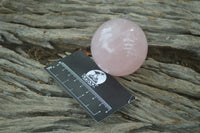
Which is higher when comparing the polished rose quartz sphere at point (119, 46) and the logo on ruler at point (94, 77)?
the polished rose quartz sphere at point (119, 46)

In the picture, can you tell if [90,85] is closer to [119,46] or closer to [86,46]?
[119,46]

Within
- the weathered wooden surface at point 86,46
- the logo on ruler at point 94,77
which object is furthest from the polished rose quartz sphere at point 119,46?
the weathered wooden surface at point 86,46

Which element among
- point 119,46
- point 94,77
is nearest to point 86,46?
point 94,77

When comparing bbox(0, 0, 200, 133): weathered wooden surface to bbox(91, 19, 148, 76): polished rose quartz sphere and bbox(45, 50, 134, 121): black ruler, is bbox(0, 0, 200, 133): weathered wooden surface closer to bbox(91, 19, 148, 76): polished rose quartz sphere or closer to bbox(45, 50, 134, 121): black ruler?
bbox(45, 50, 134, 121): black ruler

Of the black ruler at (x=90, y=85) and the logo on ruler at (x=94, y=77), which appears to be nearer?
the black ruler at (x=90, y=85)

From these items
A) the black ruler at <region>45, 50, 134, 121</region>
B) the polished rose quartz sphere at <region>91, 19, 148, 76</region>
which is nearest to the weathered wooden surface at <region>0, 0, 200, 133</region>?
the black ruler at <region>45, 50, 134, 121</region>

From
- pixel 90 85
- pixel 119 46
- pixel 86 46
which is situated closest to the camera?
pixel 119 46

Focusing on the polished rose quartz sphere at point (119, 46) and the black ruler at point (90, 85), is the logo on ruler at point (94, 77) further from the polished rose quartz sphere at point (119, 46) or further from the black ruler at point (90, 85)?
the polished rose quartz sphere at point (119, 46)
